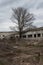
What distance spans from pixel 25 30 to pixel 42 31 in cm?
→ 863

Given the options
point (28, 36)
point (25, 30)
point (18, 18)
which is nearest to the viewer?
point (28, 36)

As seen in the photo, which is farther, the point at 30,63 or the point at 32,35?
the point at 32,35

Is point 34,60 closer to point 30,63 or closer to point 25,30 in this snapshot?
point 30,63

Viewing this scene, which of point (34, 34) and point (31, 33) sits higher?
point (31, 33)

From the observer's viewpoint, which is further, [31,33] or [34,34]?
Answer: [31,33]

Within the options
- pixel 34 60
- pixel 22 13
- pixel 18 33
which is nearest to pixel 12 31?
pixel 18 33

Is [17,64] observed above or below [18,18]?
below

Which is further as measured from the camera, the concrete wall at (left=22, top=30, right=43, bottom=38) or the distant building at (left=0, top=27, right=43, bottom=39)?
the distant building at (left=0, top=27, right=43, bottom=39)

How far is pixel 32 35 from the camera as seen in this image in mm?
49562

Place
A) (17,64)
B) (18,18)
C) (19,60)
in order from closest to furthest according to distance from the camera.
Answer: (17,64) < (19,60) < (18,18)

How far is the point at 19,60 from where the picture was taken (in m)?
14.2

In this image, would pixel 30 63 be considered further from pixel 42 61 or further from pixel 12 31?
pixel 12 31

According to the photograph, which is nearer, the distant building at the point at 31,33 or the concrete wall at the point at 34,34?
the concrete wall at the point at 34,34

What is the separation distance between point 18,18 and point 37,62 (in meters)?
44.8
